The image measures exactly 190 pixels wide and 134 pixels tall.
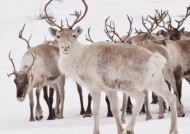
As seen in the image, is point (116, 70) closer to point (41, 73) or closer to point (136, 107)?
point (136, 107)

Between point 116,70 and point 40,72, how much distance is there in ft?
14.7

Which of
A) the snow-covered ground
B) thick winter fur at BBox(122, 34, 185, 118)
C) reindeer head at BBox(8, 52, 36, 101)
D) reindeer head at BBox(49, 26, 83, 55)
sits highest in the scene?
reindeer head at BBox(49, 26, 83, 55)

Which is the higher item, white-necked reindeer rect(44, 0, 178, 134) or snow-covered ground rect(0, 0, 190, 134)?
white-necked reindeer rect(44, 0, 178, 134)

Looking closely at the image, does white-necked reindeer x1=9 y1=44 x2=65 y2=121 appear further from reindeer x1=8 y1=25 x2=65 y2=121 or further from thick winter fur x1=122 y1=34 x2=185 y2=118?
thick winter fur x1=122 y1=34 x2=185 y2=118

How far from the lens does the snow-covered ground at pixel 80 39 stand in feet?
30.7

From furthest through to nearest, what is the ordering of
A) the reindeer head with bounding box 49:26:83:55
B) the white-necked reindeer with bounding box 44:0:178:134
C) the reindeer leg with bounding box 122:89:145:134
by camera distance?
the reindeer head with bounding box 49:26:83:55 → the white-necked reindeer with bounding box 44:0:178:134 → the reindeer leg with bounding box 122:89:145:134

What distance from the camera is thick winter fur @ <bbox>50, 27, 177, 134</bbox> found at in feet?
25.0

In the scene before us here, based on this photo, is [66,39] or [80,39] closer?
[66,39]

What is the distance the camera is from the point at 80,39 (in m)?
20.7

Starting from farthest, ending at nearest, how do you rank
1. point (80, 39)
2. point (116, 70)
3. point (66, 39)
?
point (80, 39), point (66, 39), point (116, 70)

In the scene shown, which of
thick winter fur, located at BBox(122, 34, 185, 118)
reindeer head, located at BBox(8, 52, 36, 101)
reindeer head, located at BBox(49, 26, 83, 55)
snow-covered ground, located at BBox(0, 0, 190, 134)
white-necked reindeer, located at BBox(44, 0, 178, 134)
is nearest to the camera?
white-necked reindeer, located at BBox(44, 0, 178, 134)

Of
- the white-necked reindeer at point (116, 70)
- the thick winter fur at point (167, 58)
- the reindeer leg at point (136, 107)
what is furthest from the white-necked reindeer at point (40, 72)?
the reindeer leg at point (136, 107)

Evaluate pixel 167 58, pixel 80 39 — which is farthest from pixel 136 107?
pixel 80 39

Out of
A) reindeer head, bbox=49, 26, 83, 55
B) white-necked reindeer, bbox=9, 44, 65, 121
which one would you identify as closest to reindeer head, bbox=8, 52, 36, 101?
white-necked reindeer, bbox=9, 44, 65, 121
